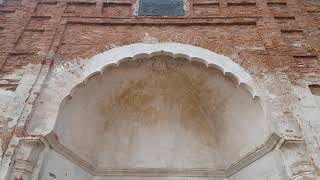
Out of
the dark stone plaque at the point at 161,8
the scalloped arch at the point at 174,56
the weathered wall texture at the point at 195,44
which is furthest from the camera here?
the dark stone plaque at the point at 161,8

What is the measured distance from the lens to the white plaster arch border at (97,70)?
17.6 ft

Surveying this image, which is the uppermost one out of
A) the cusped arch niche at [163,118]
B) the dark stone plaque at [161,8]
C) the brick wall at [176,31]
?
the dark stone plaque at [161,8]

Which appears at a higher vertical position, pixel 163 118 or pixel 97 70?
pixel 97 70

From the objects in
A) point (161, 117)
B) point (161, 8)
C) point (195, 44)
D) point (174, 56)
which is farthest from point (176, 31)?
point (161, 117)

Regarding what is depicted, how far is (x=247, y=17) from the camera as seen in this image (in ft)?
22.5

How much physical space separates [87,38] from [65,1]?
126 cm

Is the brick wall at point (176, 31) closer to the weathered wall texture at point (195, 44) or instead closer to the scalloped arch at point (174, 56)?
the weathered wall texture at point (195, 44)

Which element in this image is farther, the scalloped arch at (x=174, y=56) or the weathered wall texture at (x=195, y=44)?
the scalloped arch at (x=174, y=56)

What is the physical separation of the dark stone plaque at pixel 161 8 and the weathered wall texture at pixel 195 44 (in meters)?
0.20

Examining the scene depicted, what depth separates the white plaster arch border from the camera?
5.36 meters

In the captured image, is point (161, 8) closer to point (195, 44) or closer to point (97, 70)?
point (195, 44)

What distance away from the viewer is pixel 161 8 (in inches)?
287

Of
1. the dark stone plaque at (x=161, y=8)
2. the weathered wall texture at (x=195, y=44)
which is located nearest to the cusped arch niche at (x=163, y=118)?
the weathered wall texture at (x=195, y=44)

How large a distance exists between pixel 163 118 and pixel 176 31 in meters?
1.72
